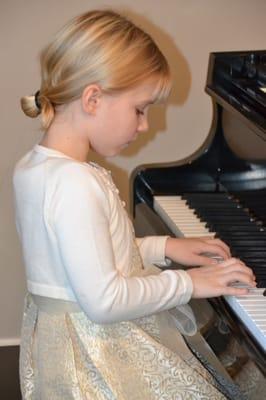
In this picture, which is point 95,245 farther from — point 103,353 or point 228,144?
point 228,144

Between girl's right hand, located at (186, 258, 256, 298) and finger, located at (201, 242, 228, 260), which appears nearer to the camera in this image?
girl's right hand, located at (186, 258, 256, 298)

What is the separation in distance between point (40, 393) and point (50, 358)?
9 cm

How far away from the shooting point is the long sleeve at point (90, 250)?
1.16 metres

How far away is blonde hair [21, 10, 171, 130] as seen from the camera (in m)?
1.21

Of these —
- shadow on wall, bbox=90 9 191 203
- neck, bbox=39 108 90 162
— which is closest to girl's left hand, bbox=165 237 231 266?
neck, bbox=39 108 90 162

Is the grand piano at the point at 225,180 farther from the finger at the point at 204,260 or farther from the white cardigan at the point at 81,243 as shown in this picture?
the white cardigan at the point at 81,243

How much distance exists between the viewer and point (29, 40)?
88.0 inches

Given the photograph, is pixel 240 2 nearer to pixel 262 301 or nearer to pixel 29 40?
pixel 29 40

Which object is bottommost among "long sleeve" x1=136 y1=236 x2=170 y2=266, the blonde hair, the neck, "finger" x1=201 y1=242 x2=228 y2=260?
"long sleeve" x1=136 y1=236 x2=170 y2=266

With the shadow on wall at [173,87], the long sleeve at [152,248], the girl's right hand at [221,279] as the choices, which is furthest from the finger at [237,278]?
the shadow on wall at [173,87]

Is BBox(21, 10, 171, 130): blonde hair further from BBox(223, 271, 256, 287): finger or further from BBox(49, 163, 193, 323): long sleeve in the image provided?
BBox(223, 271, 256, 287): finger

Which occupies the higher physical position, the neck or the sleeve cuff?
the neck

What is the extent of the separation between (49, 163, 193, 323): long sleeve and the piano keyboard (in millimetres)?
170

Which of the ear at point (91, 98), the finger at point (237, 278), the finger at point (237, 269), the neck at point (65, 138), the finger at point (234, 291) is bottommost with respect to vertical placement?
the finger at point (234, 291)
